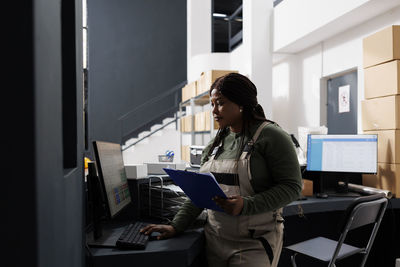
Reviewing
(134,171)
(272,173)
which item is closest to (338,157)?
(272,173)

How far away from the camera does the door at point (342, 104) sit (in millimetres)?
4574

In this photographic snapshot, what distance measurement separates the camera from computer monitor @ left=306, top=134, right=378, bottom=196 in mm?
2578

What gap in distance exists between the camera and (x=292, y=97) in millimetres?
5934

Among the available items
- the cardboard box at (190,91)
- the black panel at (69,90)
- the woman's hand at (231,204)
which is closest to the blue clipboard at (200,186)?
the woman's hand at (231,204)

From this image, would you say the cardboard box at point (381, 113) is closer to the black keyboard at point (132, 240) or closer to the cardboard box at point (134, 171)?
the cardboard box at point (134, 171)

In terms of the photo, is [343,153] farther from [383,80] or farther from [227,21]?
[227,21]

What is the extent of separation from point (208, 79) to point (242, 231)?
3.81 metres

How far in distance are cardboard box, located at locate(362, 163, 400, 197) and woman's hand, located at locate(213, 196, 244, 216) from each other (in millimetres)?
1718

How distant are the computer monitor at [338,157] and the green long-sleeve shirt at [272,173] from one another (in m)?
1.36

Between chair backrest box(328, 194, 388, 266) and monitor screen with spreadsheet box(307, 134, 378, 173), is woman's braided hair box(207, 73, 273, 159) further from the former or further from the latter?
monitor screen with spreadsheet box(307, 134, 378, 173)

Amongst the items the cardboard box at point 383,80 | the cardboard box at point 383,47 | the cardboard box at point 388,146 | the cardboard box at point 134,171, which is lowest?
the cardboard box at point 134,171

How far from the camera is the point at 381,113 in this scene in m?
2.62

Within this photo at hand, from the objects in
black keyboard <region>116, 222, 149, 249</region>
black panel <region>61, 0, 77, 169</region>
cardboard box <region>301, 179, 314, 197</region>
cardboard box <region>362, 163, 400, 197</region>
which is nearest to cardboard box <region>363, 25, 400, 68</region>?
cardboard box <region>362, 163, 400, 197</region>

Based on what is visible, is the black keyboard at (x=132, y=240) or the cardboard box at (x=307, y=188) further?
the cardboard box at (x=307, y=188)
